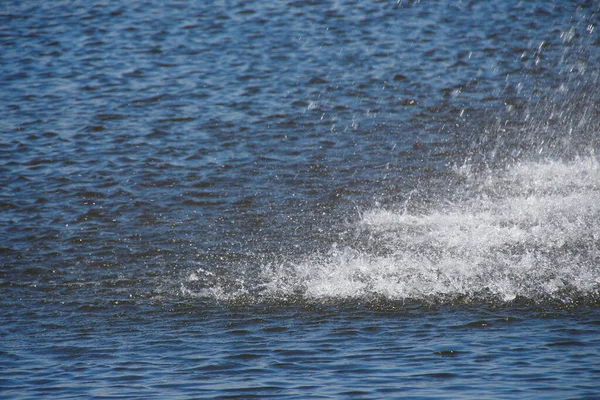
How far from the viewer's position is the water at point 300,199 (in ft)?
28.4

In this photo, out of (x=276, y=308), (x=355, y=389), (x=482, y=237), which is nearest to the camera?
(x=355, y=389)

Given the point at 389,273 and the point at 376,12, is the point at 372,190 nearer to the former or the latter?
the point at 389,273

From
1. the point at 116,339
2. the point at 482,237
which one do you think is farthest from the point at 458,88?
the point at 116,339

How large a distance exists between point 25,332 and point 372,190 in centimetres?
657

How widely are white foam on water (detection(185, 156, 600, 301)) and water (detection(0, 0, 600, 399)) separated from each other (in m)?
0.05

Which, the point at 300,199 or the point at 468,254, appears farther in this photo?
the point at 300,199

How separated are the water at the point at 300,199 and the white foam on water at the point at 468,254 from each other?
0.05 meters

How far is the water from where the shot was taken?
340 inches

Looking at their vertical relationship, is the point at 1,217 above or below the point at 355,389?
below

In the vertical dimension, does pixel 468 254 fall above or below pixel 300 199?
above

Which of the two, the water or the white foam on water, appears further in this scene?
the white foam on water

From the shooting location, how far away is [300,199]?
14.4m

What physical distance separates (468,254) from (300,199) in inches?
147

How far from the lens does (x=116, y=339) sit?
953cm
